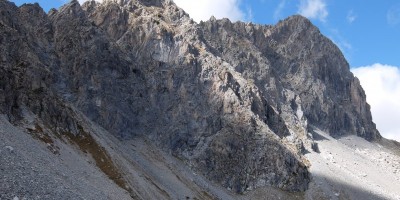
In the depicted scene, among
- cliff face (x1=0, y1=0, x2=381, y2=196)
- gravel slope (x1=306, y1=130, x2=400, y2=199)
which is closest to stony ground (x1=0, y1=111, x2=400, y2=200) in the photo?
gravel slope (x1=306, y1=130, x2=400, y2=199)

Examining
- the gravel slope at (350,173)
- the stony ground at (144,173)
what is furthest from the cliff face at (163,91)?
the stony ground at (144,173)

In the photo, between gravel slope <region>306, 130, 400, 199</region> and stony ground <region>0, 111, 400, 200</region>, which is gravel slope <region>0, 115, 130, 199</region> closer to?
stony ground <region>0, 111, 400, 200</region>

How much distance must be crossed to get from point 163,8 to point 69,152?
121793 millimetres

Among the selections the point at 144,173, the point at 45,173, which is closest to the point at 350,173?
the point at 144,173

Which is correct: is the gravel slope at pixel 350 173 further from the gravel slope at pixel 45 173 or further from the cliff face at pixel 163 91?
the gravel slope at pixel 45 173

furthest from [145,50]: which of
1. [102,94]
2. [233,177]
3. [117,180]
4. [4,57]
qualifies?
[117,180]

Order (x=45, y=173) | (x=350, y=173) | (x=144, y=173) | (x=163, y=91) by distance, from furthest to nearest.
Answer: (x=350, y=173) < (x=163, y=91) < (x=144, y=173) < (x=45, y=173)

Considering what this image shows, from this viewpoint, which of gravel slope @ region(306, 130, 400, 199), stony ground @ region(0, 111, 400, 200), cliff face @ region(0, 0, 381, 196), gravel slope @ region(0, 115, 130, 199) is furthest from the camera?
gravel slope @ region(306, 130, 400, 199)

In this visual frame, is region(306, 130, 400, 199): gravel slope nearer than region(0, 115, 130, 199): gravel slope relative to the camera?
No

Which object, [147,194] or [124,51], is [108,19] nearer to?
[124,51]

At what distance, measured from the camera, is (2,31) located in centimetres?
8244

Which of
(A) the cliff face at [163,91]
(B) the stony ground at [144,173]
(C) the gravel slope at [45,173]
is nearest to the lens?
(C) the gravel slope at [45,173]

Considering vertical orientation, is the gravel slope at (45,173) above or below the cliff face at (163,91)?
below

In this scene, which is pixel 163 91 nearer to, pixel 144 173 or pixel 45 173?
pixel 144 173
